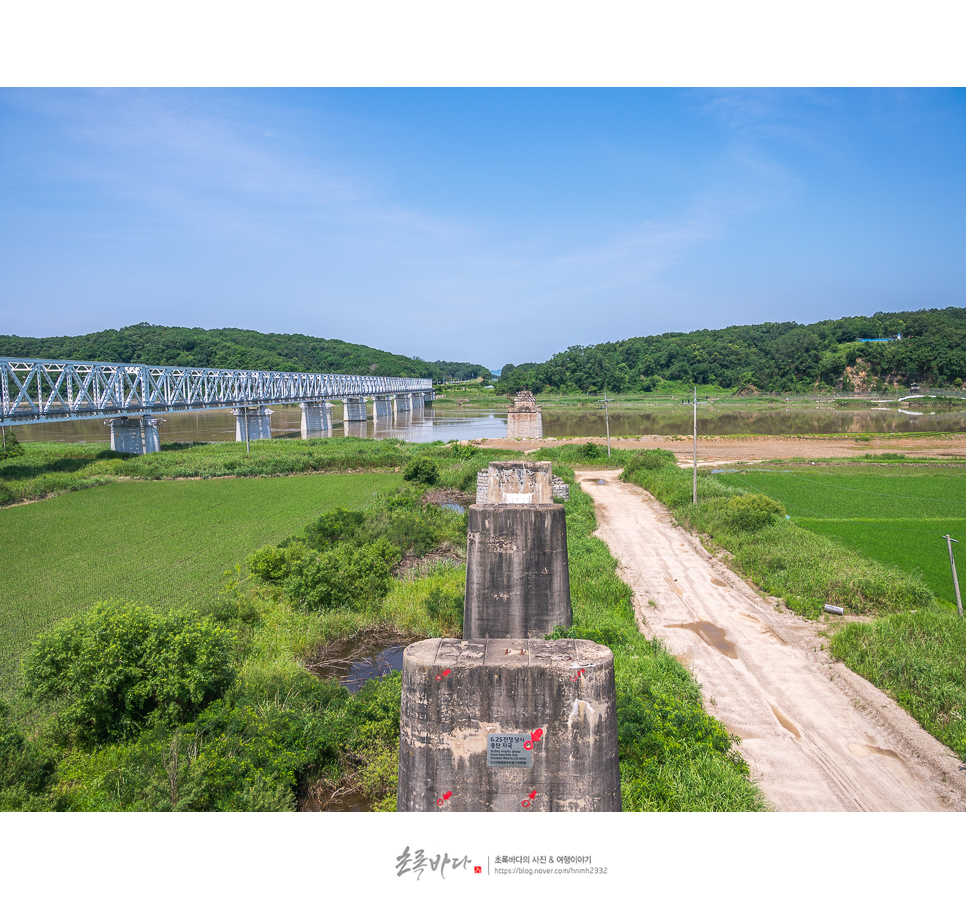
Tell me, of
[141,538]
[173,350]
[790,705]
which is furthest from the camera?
[173,350]

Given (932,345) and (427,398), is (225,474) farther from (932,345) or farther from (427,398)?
(932,345)

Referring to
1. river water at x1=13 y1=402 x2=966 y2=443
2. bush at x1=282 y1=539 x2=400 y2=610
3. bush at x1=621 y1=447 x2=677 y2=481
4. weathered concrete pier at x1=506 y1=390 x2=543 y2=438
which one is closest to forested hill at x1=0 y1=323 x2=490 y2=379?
river water at x1=13 y1=402 x2=966 y2=443

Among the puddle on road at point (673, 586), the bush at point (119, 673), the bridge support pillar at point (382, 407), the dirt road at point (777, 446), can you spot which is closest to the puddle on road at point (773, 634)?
the puddle on road at point (673, 586)

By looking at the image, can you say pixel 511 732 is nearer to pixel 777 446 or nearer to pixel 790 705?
pixel 790 705

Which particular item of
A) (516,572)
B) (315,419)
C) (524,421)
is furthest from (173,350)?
(516,572)

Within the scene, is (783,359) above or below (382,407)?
above

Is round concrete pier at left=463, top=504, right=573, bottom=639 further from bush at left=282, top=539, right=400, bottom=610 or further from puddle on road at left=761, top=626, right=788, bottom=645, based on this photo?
puddle on road at left=761, top=626, right=788, bottom=645

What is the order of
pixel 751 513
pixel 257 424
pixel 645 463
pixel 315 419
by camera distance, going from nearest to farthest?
pixel 751 513, pixel 645 463, pixel 257 424, pixel 315 419
